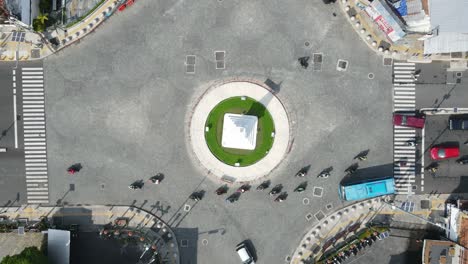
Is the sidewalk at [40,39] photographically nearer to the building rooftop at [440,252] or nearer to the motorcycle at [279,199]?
the motorcycle at [279,199]

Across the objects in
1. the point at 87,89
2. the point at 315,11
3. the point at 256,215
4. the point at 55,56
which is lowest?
the point at 256,215

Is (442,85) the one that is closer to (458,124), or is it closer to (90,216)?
(458,124)

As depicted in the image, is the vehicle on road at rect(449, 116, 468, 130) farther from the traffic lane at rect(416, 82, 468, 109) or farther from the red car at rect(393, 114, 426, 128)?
the red car at rect(393, 114, 426, 128)

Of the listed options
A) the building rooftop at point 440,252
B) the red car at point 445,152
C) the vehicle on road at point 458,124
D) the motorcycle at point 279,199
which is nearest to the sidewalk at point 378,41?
the vehicle on road at point 458,124

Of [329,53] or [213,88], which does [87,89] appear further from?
[329,53]

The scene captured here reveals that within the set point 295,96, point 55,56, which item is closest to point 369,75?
point 295,96

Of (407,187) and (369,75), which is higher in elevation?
(369,75)
